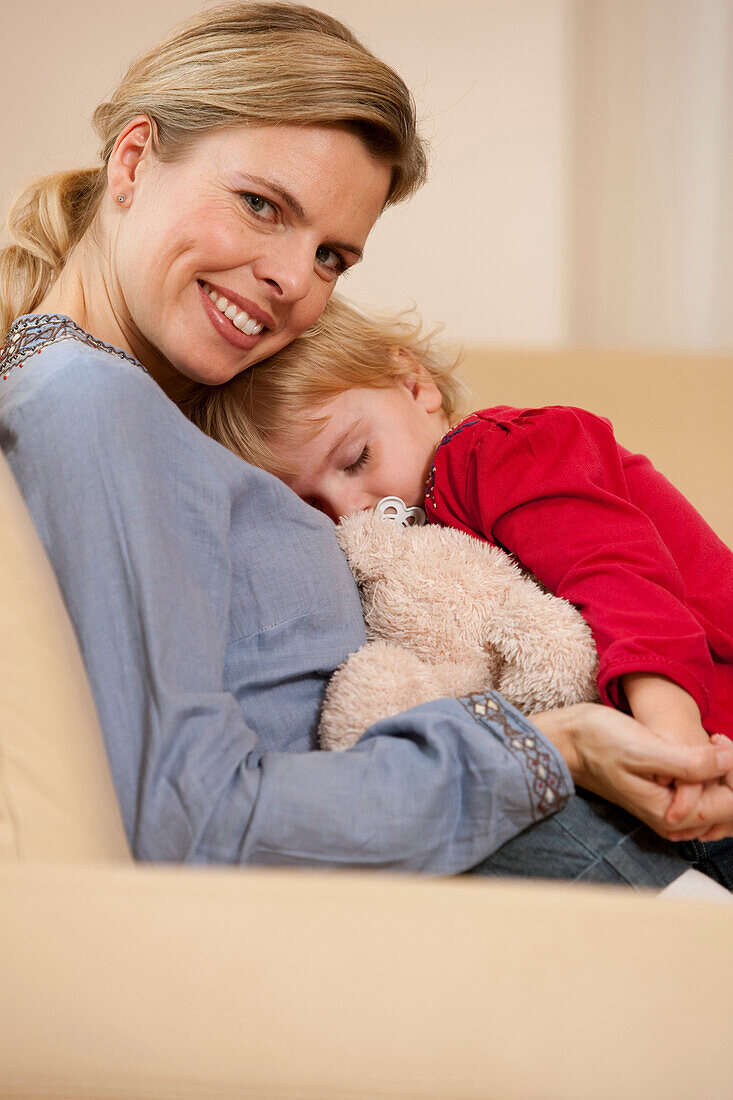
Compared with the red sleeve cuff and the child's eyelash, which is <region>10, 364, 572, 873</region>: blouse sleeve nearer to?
the red sleeve cuff

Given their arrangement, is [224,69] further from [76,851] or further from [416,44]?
[416,44]

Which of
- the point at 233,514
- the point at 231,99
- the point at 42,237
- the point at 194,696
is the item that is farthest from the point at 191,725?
the point at 42,237

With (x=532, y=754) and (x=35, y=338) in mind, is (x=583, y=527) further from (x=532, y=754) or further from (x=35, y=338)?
(x=35, y=338)

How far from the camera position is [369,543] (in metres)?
1.02

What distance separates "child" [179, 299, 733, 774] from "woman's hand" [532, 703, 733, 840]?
0.05m

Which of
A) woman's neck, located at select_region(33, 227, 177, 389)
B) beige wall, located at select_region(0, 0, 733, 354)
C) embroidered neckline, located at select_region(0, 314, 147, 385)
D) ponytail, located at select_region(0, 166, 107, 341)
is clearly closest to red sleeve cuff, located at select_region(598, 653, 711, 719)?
embroidered neckline, located at select_region(0, 314, 147, 385)

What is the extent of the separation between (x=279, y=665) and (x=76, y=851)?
0.94 feet

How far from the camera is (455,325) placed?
2.69 metres

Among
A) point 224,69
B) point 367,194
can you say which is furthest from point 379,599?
point 224,69

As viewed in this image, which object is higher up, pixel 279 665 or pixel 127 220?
pixel 127 220

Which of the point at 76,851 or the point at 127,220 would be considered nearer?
the point at 76,851

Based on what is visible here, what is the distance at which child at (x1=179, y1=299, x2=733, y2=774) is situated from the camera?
0.89 metres

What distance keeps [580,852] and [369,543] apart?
0.39 meters

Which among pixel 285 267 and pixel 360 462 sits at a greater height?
pixel 285 267
